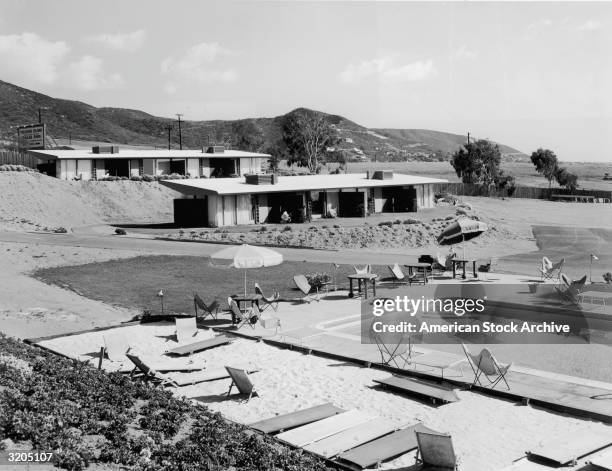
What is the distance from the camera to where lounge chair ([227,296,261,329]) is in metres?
16.4

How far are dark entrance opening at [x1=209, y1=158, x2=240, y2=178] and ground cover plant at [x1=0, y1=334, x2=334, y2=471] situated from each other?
5239 centimetres

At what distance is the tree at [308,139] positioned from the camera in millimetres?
87750

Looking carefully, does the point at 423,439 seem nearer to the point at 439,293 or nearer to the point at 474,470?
the point at 474,470

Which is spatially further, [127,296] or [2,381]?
[127,296]

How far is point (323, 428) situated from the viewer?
32.1 ft

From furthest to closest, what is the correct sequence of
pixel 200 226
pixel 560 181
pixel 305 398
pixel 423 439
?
pixel 560 181
pixel 200 226
pixel 305 398
pixel 423 439

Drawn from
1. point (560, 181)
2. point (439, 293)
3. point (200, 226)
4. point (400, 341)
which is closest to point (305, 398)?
point (400, 341)

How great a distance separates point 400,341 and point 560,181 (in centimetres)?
8303

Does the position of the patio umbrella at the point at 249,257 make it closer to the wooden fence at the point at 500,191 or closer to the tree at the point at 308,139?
the wooden fence at the point at 500,191

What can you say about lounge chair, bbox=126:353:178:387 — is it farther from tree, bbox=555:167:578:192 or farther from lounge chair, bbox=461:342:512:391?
tree, bbox=555:167:578:192

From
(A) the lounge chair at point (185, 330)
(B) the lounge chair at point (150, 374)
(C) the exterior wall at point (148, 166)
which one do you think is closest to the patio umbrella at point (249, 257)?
(A) the lounge chair at point (185, 330)

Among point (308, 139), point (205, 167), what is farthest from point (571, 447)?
point (308, 139)

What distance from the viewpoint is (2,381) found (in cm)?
1048

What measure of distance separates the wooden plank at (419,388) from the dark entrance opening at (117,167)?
162 feet
